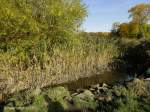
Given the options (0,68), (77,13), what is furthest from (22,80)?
(77,13)

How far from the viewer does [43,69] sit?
15742mm

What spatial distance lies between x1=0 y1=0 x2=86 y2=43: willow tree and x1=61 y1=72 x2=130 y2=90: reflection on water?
284 cm

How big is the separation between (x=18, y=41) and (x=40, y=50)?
2.71 m

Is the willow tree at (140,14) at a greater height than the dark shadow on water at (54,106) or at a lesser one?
greater

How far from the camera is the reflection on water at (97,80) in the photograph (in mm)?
16825

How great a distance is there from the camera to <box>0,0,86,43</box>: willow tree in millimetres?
12434

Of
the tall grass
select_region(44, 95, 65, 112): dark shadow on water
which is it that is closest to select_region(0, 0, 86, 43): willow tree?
the tall grass

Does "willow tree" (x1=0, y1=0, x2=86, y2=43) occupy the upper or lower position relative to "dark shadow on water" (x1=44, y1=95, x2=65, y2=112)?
upper

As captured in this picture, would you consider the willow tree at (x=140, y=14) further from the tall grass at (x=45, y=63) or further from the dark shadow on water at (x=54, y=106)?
the dark shadow on water at (x=54, y=106)

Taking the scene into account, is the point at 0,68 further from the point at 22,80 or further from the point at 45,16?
the point at 45,16

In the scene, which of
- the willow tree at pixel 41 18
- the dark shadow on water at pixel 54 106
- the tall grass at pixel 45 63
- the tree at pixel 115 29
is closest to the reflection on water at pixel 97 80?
the tall grass at pixel 45 63

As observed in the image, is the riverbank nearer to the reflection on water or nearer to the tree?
the reflection on water

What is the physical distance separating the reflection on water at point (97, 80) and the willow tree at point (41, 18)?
2.84 meters

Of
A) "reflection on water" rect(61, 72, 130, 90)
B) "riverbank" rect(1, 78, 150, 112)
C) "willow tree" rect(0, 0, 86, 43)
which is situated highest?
"willow tree" rect(0, 0, 86, 43)
